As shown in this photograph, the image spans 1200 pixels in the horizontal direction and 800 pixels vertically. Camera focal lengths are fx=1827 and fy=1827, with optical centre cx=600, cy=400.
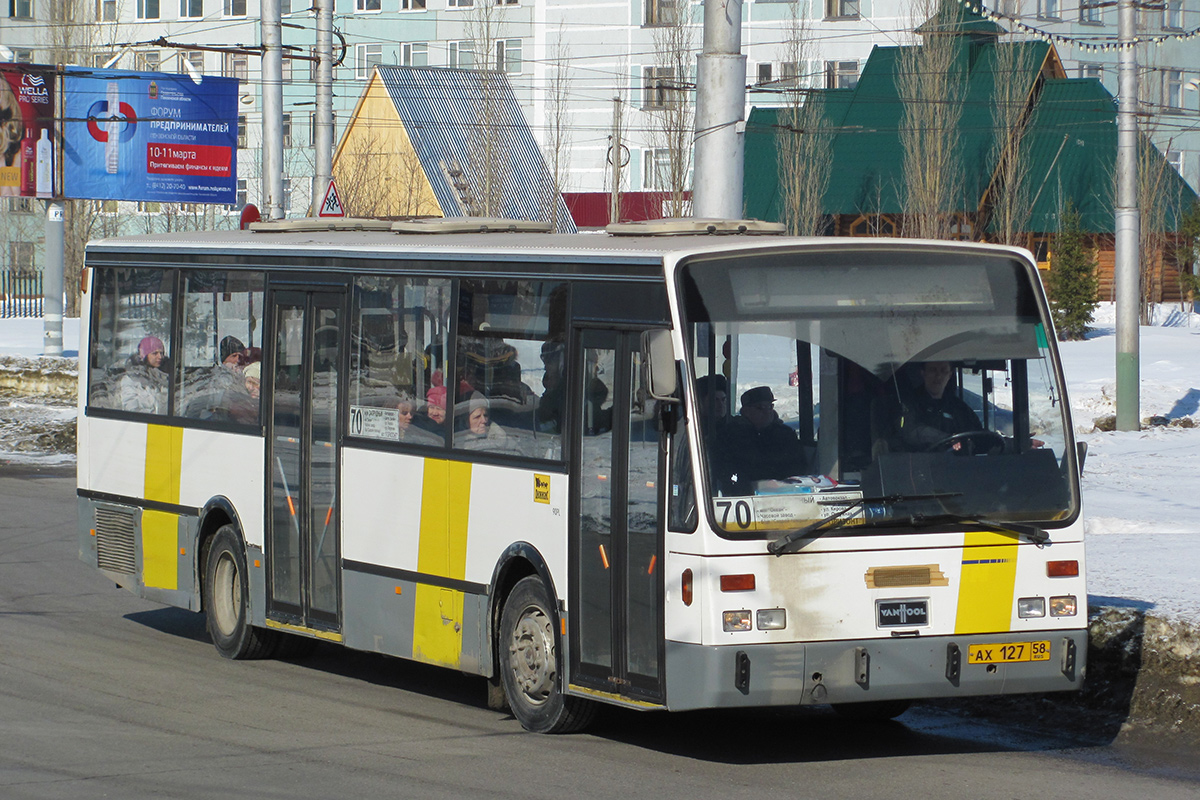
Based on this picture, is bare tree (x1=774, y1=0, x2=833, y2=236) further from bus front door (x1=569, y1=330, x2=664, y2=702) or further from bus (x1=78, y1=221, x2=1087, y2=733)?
bus front door (x1=569, y1=330, x2=664, y2=702)

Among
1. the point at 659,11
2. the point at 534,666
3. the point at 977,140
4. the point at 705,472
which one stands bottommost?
the point at 534,666

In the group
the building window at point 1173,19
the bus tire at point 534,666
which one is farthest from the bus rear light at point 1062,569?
the building window at point 1173,19

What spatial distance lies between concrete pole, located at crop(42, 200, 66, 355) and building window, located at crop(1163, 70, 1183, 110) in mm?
46168

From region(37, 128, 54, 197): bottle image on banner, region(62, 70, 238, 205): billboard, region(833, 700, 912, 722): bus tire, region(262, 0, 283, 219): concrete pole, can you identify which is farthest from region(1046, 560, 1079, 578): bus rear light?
region(37, 128, 54, 197): bottle image on banner

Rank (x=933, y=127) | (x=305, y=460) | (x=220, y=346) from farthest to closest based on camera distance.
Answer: (x=933, y=127) → (x=220, y=346) → (x=305, y=460)

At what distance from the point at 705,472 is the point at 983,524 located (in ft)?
4.41

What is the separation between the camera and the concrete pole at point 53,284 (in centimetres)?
3584

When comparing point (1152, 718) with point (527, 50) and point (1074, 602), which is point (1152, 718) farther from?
point (527, 50)

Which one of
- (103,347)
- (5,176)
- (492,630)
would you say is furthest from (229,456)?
(5,176)

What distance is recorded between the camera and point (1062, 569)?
27.8 ft

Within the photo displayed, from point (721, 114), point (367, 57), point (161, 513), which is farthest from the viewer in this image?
point (367, 57)

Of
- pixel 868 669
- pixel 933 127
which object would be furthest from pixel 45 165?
pixel 868 669

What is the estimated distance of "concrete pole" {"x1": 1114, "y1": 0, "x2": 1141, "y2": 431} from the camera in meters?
24.5

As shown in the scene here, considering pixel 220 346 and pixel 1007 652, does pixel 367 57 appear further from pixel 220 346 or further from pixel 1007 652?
pixel 1007 652
